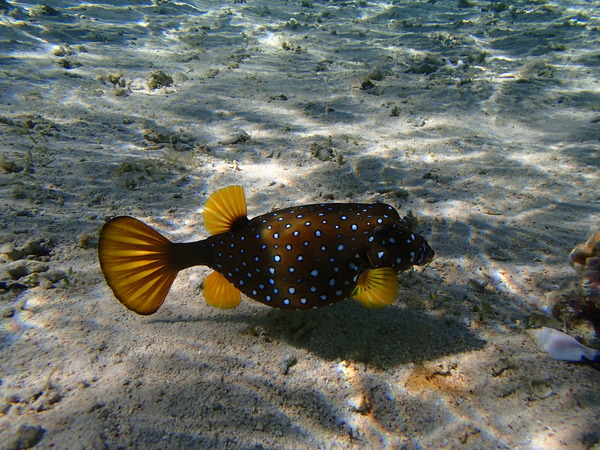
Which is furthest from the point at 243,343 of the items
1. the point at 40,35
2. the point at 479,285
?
the point at 40,35

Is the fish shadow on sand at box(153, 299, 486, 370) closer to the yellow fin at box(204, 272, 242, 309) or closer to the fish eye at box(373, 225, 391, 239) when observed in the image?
the yellow fin at box(204, 272, 242, 309)

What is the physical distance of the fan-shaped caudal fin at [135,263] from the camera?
261cm

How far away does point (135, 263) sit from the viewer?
2.74 meters

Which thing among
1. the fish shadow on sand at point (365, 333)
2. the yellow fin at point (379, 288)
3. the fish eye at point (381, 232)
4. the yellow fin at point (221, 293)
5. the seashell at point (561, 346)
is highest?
the fish eye at point (381, 232)

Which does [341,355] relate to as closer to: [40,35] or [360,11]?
[40,35]

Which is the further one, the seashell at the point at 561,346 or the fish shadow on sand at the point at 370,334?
the fish shadow on sand at the point at 370,334

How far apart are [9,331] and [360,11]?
1934 cm

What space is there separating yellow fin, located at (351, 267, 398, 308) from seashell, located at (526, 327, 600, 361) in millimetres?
1397

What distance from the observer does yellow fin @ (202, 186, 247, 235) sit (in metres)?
2.82

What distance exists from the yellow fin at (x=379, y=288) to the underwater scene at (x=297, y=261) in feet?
0.06

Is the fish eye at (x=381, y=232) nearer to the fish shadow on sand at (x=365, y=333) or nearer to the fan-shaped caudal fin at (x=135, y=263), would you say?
the fish shadow on sand at (x=365, y=333)

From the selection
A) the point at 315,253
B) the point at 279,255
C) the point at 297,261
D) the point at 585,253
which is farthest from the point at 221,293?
the point at 585,253

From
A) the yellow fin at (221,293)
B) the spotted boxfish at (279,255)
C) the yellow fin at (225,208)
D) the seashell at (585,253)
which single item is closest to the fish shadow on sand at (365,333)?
the yellow fin at (221,293)

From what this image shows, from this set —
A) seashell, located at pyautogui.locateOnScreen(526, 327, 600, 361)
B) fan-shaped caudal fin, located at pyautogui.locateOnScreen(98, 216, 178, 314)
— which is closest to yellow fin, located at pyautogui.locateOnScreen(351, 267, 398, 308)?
seashell, located at pyautogui.locateOnScreen(526, 327, 600, 361)
